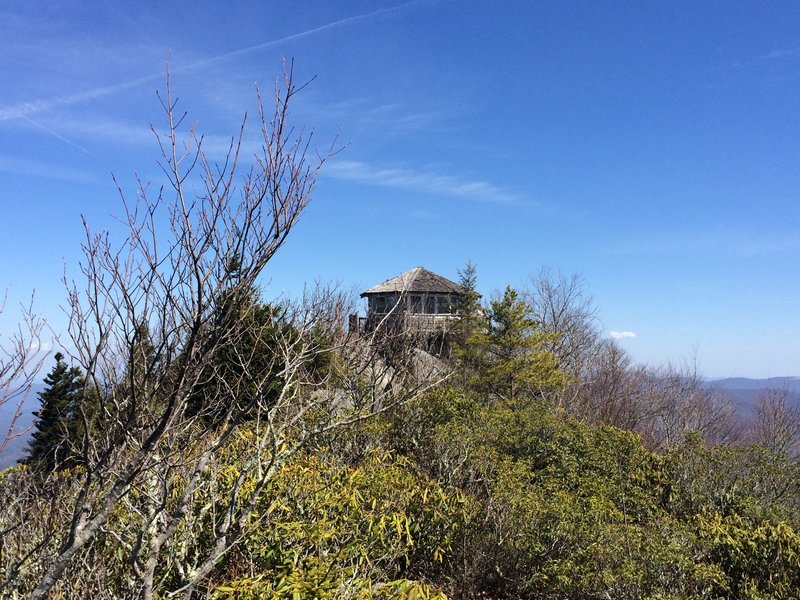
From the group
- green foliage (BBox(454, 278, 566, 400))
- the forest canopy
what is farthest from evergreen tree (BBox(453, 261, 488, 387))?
the forest canopy

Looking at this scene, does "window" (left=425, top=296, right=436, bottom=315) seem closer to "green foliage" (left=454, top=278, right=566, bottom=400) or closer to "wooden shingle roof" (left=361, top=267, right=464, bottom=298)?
"wooden shingle roof" (left=361, top=267, right=464, bottom=298)

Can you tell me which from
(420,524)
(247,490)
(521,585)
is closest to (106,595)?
(247,490)

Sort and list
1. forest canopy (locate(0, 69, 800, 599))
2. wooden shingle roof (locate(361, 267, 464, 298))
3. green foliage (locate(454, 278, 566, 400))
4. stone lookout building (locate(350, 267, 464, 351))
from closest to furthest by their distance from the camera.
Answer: forest canopy (locate(0, 69, 800, 599)), green foliage (locate(454, 278, 566, 400)), stone lookout building (locate(350, 267, 464, 351)), wooden shingle roof (locate(361, 267, 464, 298))

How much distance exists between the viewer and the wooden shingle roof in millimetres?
29594

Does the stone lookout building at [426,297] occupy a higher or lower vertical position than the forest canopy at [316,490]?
higher

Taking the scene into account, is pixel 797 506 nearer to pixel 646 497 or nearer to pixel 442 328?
pixel 646 497


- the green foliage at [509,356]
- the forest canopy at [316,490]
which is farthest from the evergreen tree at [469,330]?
the forest canopy at [316,490]

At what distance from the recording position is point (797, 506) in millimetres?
7695

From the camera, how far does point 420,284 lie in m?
30.0

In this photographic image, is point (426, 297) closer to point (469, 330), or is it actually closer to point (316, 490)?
point (469, 330)

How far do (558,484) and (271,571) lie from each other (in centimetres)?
474

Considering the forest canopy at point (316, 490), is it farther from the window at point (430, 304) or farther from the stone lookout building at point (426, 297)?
the window at point (430, 304)

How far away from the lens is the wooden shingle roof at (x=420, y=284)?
2959 centimetres

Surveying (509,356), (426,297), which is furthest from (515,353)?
(426,297)
